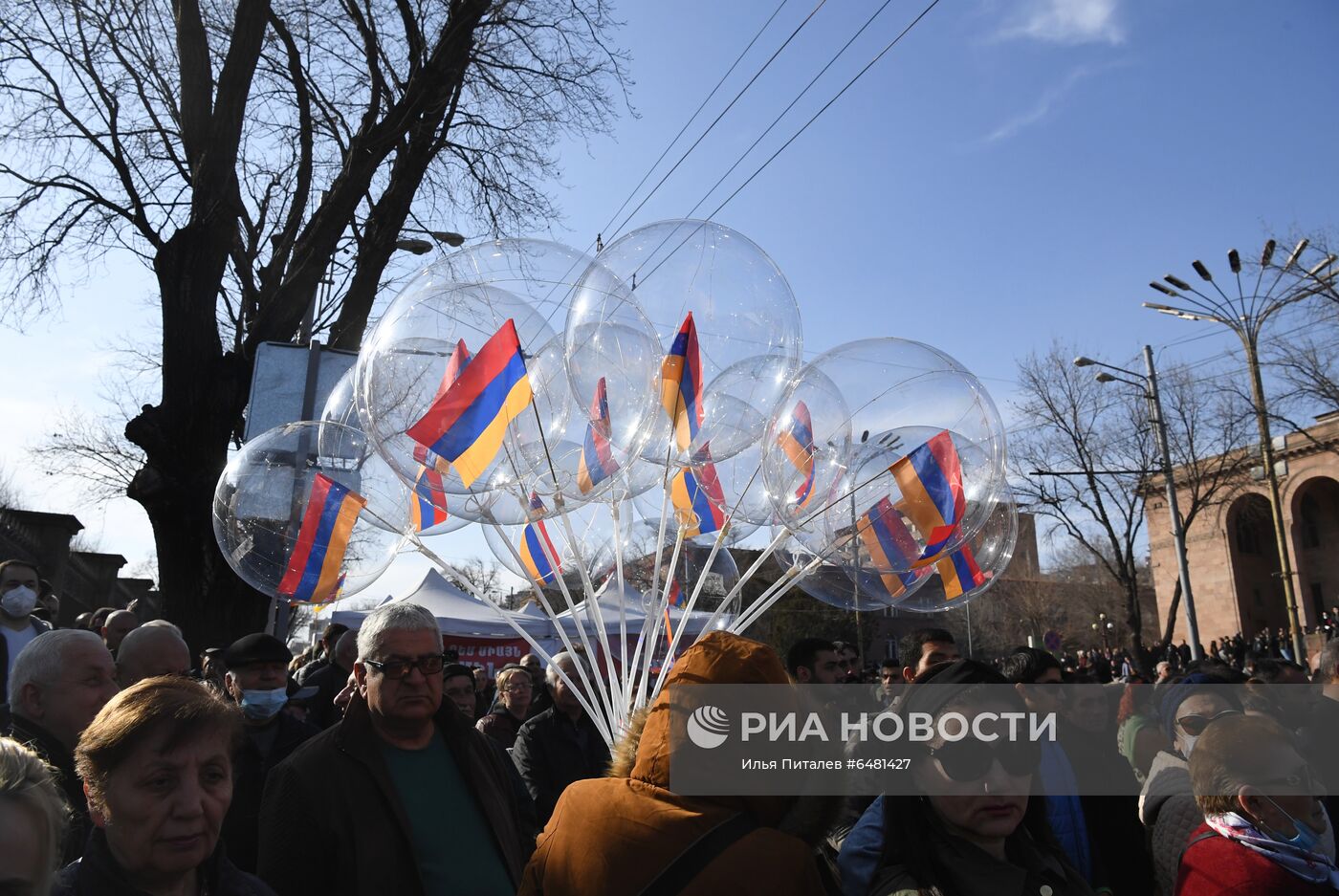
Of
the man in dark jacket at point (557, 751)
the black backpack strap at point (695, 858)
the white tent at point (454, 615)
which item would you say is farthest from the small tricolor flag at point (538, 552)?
the white tent at point (454, 615)

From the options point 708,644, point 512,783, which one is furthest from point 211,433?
point 708,644

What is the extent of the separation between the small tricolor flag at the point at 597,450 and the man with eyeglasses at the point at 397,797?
152 cm

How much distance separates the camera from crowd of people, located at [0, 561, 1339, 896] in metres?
1.91

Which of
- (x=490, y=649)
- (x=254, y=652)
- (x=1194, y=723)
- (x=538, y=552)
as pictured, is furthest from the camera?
(x=490, y=649)

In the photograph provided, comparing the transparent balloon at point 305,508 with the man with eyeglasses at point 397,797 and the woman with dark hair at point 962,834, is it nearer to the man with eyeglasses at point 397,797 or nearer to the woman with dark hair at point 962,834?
the man with eyeglasses at point 397,797

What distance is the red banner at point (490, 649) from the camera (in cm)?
1443

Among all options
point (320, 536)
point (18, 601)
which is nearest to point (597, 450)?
point (320, 536)

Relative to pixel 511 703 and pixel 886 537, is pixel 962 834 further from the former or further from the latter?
pixel 511 703

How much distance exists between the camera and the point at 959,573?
4.95 m

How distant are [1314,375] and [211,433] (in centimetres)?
1908

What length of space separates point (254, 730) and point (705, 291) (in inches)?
112

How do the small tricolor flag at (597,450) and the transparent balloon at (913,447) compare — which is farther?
the small tricolor flag at (597,450)

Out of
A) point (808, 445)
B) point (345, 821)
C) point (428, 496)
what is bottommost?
point (345, 821)

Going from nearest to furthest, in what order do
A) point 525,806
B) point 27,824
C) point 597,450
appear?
point 27,824 < point 525,806 < point 597,450
